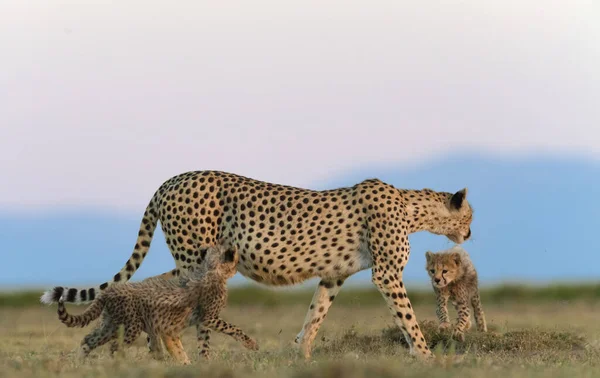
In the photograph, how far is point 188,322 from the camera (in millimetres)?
6508

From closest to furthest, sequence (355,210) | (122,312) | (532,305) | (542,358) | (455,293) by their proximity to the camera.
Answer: (122,312) < (542,358) < (355,210) < (455,293) < (532,305)

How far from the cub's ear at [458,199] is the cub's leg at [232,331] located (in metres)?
2.27

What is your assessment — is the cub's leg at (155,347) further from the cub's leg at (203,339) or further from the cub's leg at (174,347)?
the cub's leg at (203,339)

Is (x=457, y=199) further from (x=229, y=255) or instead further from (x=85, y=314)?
(x=85, y=314)

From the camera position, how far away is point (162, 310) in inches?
247

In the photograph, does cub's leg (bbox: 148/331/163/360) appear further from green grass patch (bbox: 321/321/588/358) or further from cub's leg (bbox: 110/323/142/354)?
green grass patch (bbox: 321/321/588/358)

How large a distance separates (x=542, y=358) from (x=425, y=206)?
1589mm

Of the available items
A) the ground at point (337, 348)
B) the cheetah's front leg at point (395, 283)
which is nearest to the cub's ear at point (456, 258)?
the ground at point (337, 348)

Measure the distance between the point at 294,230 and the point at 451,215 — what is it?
1.47 m

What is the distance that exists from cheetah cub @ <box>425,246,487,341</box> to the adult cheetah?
1584 mm

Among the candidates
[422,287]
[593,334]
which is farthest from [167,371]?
[422,287]

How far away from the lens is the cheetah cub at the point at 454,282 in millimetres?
8781

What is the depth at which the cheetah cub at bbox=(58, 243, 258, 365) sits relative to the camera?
20.5 ft

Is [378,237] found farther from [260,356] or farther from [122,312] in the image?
[122,312]
